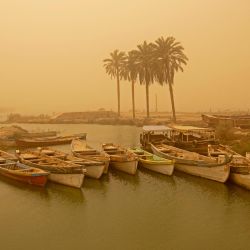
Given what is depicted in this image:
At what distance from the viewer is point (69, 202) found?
1249 inches

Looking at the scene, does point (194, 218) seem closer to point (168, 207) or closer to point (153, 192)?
point (168, 207)

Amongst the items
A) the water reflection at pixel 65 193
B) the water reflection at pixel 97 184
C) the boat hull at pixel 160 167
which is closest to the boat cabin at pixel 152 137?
the boat hull at pixel 160 167

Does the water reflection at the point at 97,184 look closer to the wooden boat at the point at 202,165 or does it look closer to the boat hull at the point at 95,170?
the boat hull at the point at 95,170

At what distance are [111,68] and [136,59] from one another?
22903 millimetres

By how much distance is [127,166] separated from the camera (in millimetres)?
39531

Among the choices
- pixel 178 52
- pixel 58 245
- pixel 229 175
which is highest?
pixel 178 52

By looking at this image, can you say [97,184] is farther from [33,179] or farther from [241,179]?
[241,179]

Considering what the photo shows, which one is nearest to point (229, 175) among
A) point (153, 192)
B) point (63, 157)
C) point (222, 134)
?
point (153, 192)

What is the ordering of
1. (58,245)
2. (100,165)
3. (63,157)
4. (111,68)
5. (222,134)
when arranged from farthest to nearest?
(111,68) < (222,134) < (63,157) < (100,165) < (58,245)

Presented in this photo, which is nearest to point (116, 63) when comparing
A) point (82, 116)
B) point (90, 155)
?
point (82, 116)

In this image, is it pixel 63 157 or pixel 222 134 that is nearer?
pixel 63 157

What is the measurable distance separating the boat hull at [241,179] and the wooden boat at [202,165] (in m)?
0.61

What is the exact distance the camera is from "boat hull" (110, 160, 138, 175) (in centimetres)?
3912

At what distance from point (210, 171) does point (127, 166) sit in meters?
8.38
